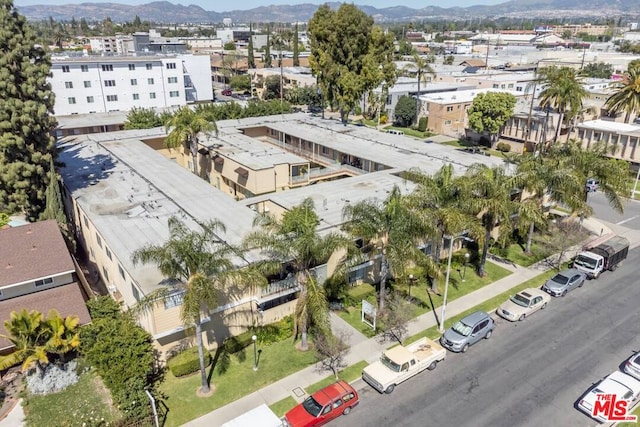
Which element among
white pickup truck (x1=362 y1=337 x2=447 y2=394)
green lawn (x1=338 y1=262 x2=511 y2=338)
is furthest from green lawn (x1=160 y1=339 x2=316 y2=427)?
green lawn (x1=338 y1=262 x2=511 y2=338)

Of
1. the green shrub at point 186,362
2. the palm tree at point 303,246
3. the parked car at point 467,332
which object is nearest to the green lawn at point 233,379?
the green shrub at point 186,362

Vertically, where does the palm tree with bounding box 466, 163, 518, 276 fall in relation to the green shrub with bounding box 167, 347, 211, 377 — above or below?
above

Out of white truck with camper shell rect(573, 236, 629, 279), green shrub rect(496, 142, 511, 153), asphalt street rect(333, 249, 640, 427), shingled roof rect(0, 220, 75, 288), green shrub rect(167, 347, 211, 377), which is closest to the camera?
asphalt street rect(333, 249, 640, 427)

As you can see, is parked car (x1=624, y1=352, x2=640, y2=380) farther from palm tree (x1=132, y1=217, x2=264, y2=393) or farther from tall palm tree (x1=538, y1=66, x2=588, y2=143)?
tall palm tree (x1=538, y1=66, x2=588, y2=143)

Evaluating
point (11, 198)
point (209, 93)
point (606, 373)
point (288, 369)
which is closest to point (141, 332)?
point (288, 369)

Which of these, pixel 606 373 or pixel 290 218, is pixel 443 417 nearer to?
pixel 606 373

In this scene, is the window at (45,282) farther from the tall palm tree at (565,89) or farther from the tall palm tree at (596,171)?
the tall palm tree at (565,89)

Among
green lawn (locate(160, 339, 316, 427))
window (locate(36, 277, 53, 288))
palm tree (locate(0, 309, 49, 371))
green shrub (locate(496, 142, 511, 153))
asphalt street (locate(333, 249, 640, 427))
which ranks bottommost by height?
asphalt street (locate(333, 249, 640, 427))

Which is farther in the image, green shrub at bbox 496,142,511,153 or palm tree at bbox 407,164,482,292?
green shrub at bbox 496,142,511,153
